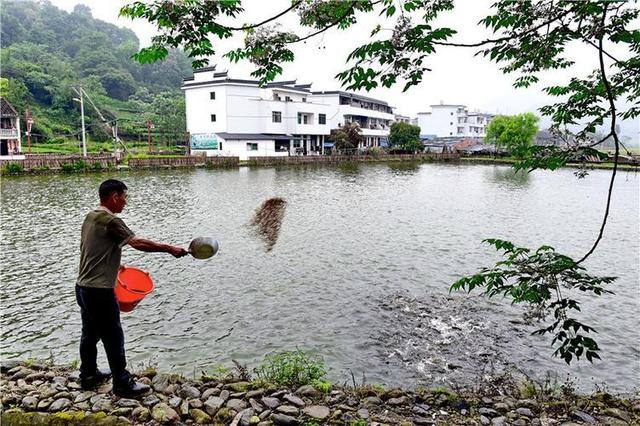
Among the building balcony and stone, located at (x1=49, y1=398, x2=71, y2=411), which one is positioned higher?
the building balcony

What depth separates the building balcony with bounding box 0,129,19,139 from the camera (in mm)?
42344

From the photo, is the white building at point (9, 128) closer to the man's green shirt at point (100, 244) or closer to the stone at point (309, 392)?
the man's green shirt at point (100, 244)

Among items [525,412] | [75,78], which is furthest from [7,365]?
[75,78]

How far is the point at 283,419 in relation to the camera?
457 cm

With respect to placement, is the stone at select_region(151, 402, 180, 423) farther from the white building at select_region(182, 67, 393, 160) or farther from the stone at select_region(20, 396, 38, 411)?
the white building at select_region(182, 67, 393, 160)

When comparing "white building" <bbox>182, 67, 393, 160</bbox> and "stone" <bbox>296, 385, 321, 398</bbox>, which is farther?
"white building" <bbox>182, 67, 393, 160</bbox>

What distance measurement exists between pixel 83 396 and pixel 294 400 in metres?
2.29

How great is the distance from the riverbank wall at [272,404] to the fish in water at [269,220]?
869 centimetres

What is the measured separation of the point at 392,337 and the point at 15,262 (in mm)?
10310

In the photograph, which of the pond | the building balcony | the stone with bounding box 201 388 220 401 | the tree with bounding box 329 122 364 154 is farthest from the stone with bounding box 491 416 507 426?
the tree with bounding box 329 122 364 154

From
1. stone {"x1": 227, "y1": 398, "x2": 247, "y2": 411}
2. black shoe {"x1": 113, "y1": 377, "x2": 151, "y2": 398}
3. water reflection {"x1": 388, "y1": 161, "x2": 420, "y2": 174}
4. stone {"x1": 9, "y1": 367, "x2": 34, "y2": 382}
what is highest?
water reflection {"x1": 388, "y1": 161, "x2": 420, "y2": 174}

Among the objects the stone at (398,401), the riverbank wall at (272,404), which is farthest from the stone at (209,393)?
the stone at (398,401)

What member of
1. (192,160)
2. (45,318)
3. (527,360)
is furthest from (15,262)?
(192,160)

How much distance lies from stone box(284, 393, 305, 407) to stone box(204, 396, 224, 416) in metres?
0.73
